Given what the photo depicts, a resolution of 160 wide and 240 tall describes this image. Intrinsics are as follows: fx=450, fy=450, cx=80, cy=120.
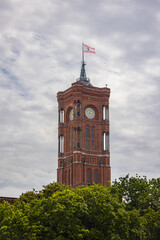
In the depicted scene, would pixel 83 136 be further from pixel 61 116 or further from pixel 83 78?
pixel 83 78

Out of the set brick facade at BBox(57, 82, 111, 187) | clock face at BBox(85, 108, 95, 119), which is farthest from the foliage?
clock face at BBox(85, 108, 95, 119)

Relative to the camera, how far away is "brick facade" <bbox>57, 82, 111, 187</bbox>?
352 feet

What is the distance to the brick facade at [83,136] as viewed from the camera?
107250 millimetres

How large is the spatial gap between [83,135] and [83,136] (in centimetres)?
25

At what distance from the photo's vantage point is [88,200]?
45.4 metres

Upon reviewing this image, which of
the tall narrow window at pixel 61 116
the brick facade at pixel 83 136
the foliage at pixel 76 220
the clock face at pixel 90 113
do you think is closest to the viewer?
the foliage at pixel 76 220

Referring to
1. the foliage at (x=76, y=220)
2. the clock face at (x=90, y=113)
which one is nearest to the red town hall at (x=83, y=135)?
the clock face at (x=90, y=113)

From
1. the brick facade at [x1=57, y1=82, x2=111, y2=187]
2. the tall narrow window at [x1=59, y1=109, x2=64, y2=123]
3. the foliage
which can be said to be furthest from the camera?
the tall narrow window at [x1=59, y1=109, x2=64, y2=123]

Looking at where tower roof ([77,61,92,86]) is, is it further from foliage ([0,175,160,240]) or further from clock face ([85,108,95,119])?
foliage ([0,175,160,240])

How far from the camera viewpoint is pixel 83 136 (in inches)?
4318

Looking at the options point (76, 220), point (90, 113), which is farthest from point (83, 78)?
point (76, 220)

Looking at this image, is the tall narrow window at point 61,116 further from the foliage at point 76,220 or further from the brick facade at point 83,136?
the foliage at point 76,220

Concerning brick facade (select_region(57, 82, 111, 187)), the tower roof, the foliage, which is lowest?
the foliage

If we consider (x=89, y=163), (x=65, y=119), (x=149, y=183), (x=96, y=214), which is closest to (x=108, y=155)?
(x=89, y=163)
